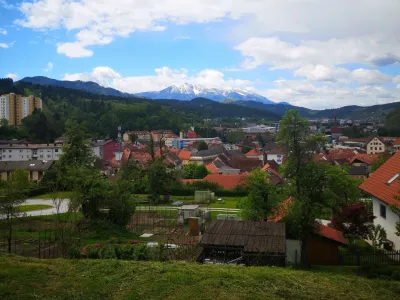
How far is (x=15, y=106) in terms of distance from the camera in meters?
109

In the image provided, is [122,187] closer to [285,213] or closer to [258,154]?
[285,213]

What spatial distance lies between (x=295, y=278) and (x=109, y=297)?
15.2 ft

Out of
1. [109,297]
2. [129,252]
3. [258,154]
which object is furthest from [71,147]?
[258,154]

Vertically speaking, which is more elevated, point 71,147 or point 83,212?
point 71,147

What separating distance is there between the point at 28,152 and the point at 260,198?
2399 inches

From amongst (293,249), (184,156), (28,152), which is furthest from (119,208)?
(184,156)

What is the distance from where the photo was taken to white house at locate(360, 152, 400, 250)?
56.6 feet

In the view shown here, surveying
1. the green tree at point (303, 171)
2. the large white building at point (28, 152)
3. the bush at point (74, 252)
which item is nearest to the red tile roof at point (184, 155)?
the large white building at point (28, 152)

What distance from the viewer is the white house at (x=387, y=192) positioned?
17.3 m

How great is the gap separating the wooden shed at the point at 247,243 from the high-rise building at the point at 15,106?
101435 mm

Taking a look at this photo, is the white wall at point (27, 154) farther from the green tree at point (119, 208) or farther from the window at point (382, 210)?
the window at point (382, 210)

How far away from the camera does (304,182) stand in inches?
624

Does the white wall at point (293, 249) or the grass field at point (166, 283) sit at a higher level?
the grass field at point (166, 283)

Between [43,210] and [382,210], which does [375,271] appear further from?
[43,210]
